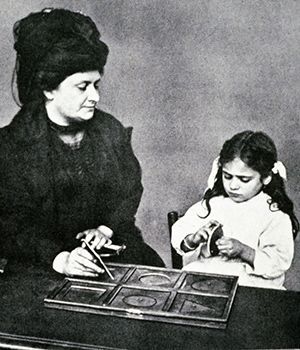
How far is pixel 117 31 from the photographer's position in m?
3.31

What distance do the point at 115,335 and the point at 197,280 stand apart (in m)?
0.64

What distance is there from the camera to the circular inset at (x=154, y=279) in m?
3.12

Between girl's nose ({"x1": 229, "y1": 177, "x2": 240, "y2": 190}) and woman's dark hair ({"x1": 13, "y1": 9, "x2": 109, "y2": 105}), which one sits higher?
woman's dark hair ({"x1": 13, "y1": 9, "x2": 109, "y2": 105})

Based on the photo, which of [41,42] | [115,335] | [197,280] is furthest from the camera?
[41,42]

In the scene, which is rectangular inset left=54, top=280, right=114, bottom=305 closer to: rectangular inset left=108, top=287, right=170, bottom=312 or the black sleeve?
rectangular inset left=108, top=287, right=170, bottom=312

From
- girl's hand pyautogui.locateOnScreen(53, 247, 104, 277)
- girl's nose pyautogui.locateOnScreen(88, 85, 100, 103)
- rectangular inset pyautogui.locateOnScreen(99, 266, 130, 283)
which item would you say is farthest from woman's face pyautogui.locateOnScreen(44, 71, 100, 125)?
rectangular inset pyautogui.locateOnScreen(99, 266, 130, 283)

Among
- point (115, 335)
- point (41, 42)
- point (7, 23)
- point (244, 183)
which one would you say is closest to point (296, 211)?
point (244, 183)

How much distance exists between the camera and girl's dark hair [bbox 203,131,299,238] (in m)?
3.17

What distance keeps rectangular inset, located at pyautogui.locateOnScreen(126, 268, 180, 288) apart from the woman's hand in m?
0.26

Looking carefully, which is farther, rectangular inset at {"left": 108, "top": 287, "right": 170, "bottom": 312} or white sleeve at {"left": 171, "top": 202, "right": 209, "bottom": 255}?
white sleeve at {"left": 171, "top": 202, "right": 209, "bottom": 255}

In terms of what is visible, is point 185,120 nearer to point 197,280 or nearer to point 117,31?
point 117,31

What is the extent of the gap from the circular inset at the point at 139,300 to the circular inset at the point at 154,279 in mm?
168

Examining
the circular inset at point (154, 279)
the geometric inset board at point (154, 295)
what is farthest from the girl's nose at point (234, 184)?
the circular inset at point (154, 279)

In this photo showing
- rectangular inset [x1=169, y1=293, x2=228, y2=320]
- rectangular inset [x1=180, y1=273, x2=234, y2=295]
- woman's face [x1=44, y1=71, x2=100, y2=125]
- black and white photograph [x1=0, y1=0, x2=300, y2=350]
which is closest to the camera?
rectangular inset [x1=169, y1=293, x2=228, y2=320]
